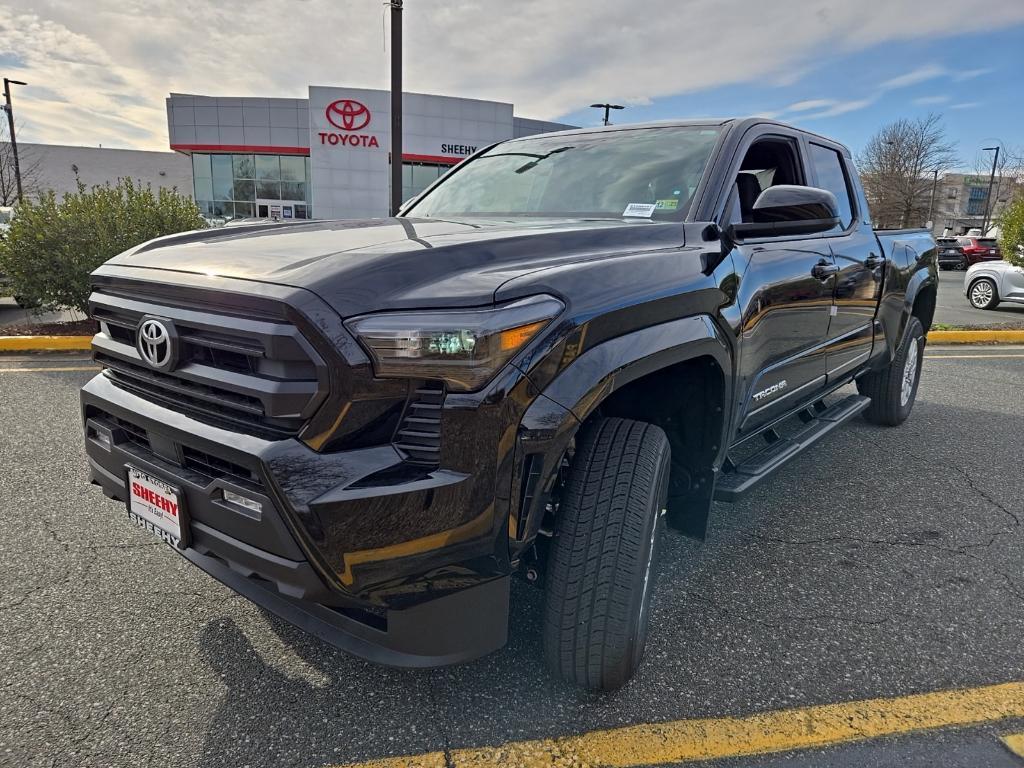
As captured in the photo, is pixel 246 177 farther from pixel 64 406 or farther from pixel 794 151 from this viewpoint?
pixel 794 151

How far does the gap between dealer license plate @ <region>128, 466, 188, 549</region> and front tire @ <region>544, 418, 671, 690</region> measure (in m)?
1.02

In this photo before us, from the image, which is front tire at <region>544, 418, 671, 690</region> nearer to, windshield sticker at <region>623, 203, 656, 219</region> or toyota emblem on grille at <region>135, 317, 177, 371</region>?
windshield sticker at <region>623, 203, 656, 219</region>

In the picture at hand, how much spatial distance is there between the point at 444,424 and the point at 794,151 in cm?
267

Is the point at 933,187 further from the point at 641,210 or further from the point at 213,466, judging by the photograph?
the point at 213,466

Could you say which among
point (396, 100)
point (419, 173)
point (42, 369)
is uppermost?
point (419, 173)

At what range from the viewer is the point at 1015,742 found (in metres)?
1.86

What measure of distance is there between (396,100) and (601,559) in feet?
35.0

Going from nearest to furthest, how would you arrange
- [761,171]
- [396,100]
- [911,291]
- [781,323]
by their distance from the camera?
[781,323] → [761,171] → [911,291] → [396,100]

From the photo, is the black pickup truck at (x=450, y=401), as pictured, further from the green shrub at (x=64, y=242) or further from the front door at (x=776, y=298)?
the green shrub at (x=64, y=242)

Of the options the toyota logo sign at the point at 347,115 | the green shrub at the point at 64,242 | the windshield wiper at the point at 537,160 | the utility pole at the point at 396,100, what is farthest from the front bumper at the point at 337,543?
the toyota logo sign at the point at 347,115

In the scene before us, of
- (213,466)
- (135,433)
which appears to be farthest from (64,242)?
(213,466)

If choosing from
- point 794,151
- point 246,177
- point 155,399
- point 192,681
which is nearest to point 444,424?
point 155,399

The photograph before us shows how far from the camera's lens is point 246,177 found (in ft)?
107

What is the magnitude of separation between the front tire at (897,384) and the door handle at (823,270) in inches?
71.4
